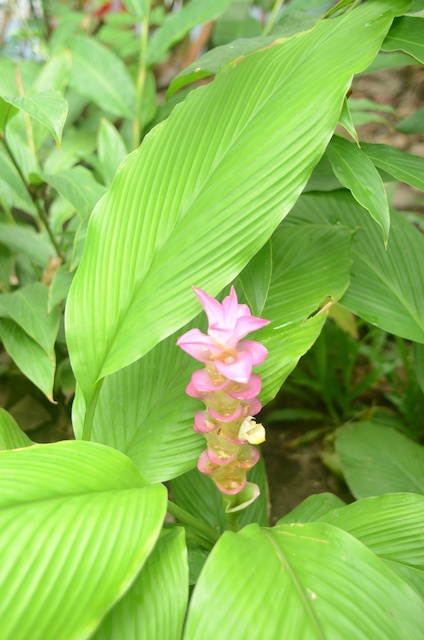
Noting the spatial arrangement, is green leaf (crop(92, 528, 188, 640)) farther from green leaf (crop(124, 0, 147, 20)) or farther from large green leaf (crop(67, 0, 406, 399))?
green leaf (crop(124, 0, 147, 20))

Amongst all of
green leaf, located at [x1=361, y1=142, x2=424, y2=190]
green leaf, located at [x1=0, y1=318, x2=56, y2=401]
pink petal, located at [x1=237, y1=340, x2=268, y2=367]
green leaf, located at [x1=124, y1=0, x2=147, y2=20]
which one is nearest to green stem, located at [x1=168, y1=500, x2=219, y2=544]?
pink petal, located at [x1=237, y1=340, x2=268, y2=367]

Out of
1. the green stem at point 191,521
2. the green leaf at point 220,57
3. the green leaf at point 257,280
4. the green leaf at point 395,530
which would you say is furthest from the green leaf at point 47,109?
the green leaf at point 395,530

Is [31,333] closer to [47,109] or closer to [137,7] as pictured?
[47,109]

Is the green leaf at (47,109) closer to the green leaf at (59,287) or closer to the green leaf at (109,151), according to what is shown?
the green leaf at (59,287)

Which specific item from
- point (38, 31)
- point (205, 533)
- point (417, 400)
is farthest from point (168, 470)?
point (38, 31)

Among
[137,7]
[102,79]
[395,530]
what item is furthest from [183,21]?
[395,530]
